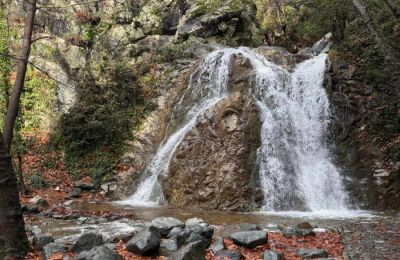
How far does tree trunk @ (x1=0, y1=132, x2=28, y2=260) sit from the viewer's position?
6320 millimetres

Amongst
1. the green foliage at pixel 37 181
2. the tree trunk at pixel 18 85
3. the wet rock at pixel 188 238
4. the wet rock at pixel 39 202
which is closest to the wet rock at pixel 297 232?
the wet rock at pixel 188 238

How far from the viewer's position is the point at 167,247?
7.46 m

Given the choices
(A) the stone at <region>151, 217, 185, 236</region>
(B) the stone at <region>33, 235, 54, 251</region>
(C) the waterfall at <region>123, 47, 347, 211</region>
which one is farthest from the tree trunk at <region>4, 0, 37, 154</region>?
(C) the waterfall at <region>123, 47, 347, 211</region>

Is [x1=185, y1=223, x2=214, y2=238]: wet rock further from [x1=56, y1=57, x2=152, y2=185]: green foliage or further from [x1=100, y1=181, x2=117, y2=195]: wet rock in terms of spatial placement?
[x1=56, y1=57, x2=152, y2=185]: green foliage

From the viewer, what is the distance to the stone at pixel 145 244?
702 cm

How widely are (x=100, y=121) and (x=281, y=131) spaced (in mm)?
8413

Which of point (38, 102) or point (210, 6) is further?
point (210, 6)

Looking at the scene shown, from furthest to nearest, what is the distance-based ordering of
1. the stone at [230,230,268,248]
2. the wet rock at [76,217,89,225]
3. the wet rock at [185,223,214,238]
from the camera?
the wet rock at [76,217,89,225] < the wet rock at [185,223,214,238] < the stone at [230,230,268,248]

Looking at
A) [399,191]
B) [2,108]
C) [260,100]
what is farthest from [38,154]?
[399,191]

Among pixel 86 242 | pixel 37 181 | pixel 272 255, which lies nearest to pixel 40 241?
pixel 86 242

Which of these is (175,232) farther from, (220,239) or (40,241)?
(40,241)

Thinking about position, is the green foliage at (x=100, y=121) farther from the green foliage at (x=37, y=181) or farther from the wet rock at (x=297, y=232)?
the wet rock at (x=297, y=232)

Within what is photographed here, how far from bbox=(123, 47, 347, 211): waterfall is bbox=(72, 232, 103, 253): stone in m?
6.68

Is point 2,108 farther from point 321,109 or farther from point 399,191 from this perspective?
point 399,191
